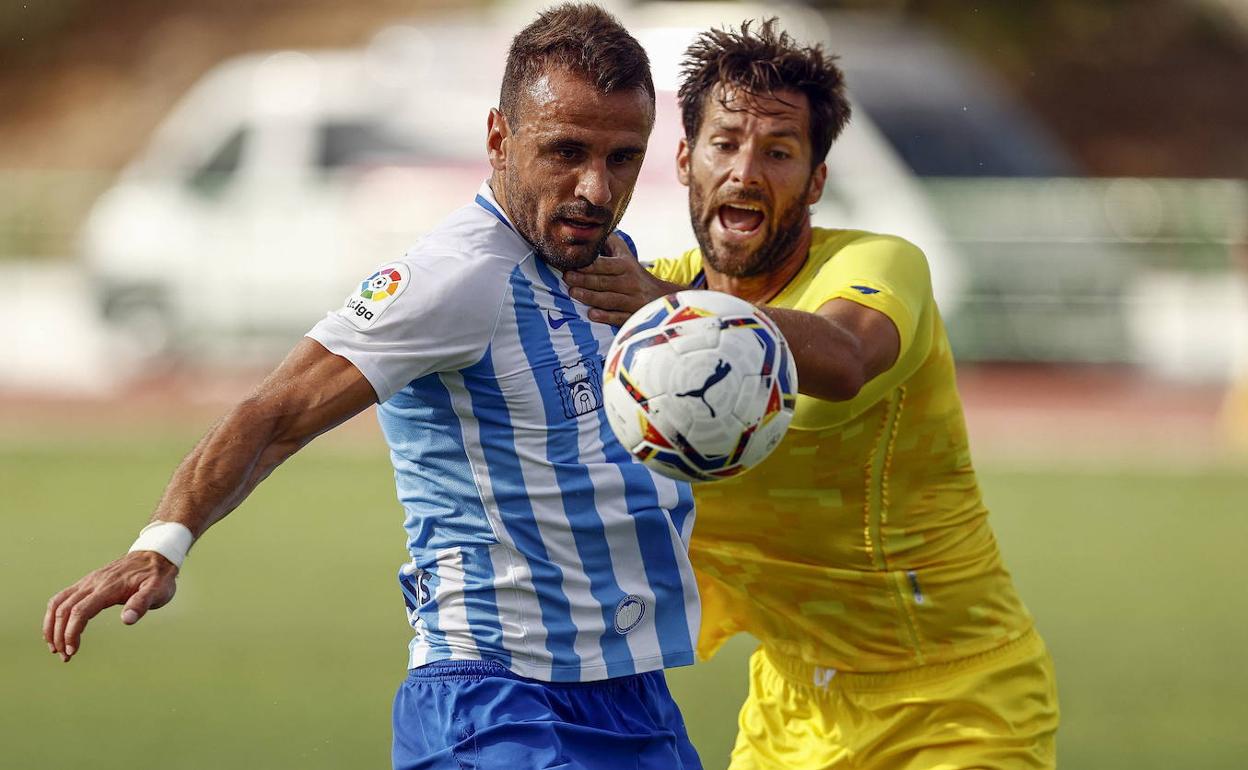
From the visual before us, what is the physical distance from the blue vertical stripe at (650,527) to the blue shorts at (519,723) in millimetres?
121

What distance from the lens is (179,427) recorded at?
1738 cm

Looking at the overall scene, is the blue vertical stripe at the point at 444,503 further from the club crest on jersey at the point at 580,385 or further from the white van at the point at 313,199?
the white van at the point at 313,199

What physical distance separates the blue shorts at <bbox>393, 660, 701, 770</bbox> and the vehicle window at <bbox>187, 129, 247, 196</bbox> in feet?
56.8

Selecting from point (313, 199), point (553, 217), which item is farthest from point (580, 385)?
point (313, 199)

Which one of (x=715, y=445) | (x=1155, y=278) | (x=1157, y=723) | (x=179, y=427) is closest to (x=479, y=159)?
(x=179, y=427)

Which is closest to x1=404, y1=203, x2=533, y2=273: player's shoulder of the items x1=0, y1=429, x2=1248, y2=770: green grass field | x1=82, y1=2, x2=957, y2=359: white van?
x1=0, y1=429, x2=1248, y2=770: green grass field

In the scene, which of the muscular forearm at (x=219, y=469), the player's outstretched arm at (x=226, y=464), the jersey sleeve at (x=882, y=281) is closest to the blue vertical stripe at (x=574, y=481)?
the player's outstretched arm at (x=226, y=464)

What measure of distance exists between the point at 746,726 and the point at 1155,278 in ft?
51.6

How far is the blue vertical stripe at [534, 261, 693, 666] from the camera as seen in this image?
4023 millimetres

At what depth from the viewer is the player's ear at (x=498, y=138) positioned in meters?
4.14

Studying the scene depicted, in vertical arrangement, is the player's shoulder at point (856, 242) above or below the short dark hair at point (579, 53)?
below

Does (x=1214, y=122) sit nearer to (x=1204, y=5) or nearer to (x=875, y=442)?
(x=1204, y=5)

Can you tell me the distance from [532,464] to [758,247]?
122cm

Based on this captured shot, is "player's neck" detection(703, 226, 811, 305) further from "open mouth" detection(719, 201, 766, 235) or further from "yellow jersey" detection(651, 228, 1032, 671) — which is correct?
"open mouth" detection(719, 201, 766, 235)
